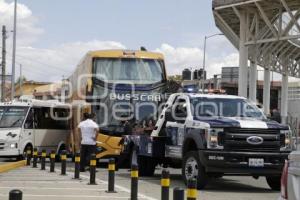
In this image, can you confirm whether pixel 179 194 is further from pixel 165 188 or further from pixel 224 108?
pixel 224 108

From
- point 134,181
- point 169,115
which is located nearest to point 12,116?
point 169,115

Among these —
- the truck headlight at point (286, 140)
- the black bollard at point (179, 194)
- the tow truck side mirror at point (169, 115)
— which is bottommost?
the black bollard at point (179, 194)

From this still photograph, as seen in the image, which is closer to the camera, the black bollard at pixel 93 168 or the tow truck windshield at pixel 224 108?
the black bollard at pixel 93 168

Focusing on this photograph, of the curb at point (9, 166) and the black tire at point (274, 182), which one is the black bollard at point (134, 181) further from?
the curb at point (9, 166)

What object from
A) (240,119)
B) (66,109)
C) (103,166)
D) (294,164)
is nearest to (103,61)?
(103,166)

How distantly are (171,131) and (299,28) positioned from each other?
23.7 m

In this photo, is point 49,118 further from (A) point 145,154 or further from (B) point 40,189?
(B) point 40,189

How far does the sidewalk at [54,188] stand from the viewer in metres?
12.2

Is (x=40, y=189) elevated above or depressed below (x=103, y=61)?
below

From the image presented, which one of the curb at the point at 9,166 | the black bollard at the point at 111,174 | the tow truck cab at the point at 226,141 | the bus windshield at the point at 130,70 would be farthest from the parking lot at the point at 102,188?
the bus windshield at the point at 130,70

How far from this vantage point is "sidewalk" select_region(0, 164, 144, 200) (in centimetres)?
1224

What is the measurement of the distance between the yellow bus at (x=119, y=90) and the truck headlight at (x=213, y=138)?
731 cm

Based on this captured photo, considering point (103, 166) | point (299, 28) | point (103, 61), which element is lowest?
point (103, 166)

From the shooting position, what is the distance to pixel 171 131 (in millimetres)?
15852
